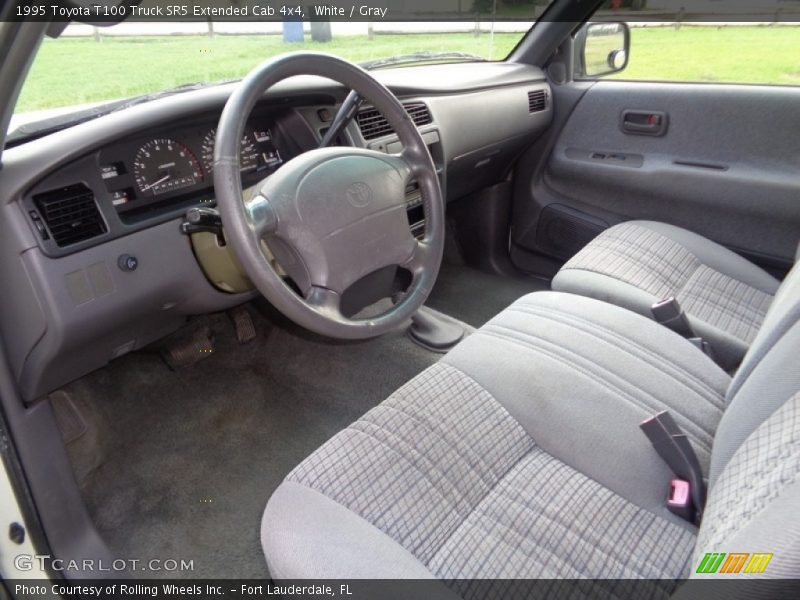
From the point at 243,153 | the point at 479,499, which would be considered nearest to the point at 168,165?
the point at 243,153

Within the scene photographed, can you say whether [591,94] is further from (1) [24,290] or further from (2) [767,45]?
(1) [24,290]

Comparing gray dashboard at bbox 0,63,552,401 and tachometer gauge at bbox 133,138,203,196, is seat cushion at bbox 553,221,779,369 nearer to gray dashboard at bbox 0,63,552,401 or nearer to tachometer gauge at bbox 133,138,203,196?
gray dashboard at bbox 0,63,552,401

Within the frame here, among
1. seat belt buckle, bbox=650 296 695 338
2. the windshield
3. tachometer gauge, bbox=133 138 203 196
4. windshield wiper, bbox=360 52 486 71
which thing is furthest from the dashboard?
seat belt buckle, bbox=650 296 695 338

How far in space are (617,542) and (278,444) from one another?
1.16 m

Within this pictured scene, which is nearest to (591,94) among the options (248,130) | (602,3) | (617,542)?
(602,3)

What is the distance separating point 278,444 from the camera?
1.88 metres

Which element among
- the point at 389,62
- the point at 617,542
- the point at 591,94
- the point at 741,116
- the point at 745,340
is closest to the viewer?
the point at 617,542

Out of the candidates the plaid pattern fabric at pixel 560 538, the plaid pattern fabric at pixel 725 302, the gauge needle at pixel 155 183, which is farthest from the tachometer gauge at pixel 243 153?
the plaid pattern fabric at pixel 725 302

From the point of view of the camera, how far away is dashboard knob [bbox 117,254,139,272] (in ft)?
4.42

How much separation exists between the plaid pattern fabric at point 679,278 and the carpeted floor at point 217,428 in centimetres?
71

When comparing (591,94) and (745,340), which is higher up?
(591,94)

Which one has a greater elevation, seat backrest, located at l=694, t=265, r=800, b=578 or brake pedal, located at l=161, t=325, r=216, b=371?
seat backrest, located at l=694, t=265, r=800, b=578

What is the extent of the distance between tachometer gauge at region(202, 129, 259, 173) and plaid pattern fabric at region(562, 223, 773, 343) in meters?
0.91

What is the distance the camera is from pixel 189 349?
2.05m
